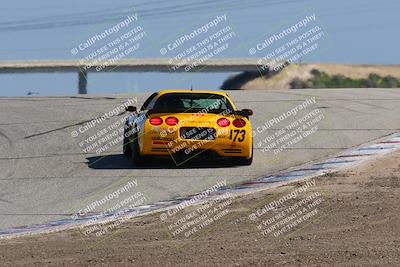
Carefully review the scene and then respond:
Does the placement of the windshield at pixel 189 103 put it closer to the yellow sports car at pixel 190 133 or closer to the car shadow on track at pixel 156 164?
the yellow sports car at pixel 190 133

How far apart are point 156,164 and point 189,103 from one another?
1.17m

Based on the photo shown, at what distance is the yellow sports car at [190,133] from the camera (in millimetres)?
16172

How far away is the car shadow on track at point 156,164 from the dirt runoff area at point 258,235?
11.3ft

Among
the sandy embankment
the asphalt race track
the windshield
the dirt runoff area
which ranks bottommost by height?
the sandy embankment

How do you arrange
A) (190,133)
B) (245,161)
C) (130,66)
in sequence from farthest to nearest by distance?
(130,66) < (245,161) < (190,133)

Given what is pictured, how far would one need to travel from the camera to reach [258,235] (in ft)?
33.7

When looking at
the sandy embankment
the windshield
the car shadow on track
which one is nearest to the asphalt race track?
the car shadow on track

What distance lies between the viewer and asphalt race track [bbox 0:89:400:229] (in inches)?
563

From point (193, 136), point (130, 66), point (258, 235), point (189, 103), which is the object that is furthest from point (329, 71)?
point (258, 235)

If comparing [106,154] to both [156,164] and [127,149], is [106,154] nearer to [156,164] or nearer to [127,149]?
[127,149]

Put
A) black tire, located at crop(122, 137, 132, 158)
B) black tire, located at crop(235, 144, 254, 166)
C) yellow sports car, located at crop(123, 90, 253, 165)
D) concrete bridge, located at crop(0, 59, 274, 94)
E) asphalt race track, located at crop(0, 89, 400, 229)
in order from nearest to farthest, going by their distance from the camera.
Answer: asphalt race track, located at crop(0, 89, 400, 229)
yellow sports car, located at crop(123, 90, 253, 165)
black tire, located at crop(235, 144, 254, 166)
black tire, located at crop(122, 137, 132, 158)
concrete bridge, located at crop(0, 59, 274, 94)

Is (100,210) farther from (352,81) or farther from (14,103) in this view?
(352,81)

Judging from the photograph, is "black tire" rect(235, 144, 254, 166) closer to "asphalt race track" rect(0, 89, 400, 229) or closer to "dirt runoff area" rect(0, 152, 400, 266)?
"asphalt race track" rect(0, 89, 400, 229)

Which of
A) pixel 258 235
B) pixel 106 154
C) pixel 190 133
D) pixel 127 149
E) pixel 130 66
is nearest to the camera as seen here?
pixel 258 235
